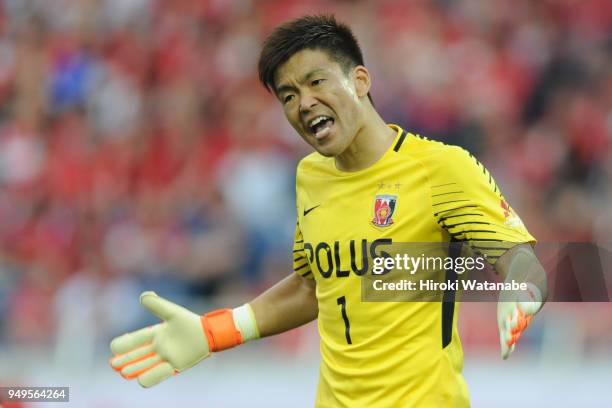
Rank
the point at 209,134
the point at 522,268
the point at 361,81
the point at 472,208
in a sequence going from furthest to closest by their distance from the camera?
the point at 209,134, the point at 361,81, the point at 472,208, the point at 522,268

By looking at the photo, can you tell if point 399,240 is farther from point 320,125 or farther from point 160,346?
point 160,346

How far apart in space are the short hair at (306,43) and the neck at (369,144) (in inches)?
8.6

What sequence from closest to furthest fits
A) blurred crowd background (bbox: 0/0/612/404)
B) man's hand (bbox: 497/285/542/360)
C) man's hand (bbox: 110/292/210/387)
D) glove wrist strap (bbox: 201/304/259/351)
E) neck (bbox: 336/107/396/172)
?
man's hand (bbox: 497/285/542/360)
neck (bbox: 336/107/396/172)
man's hand (bbox: 110/292/210/387)
glove wrist strap (bbox: 201/304/259/351)
blurred crowd background (bbox: 0/0/612/404)

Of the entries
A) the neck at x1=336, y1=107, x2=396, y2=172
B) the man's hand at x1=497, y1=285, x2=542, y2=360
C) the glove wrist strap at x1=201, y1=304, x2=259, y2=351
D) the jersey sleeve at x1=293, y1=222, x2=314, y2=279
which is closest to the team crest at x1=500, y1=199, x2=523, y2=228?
the man's hand at x1=497, y1=285, x2=542, y2=360

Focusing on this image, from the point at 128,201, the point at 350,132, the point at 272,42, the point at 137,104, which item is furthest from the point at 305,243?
the point at 137,104

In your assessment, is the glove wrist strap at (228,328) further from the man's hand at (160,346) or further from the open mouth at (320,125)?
the open mouth at (320,125)

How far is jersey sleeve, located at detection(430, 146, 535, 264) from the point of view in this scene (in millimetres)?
3633

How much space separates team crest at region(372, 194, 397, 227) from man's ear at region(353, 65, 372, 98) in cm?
40

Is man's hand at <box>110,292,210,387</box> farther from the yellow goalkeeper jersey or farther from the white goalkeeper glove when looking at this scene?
the yellow goalkeeper jersey

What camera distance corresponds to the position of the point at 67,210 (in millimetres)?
9828

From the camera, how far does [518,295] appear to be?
134 inches

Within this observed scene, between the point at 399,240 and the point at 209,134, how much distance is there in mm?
6404

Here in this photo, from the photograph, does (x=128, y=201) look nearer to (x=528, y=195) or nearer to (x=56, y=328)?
(x=56, y=328)

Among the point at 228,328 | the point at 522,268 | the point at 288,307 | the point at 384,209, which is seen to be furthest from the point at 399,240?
the point at 228,328
